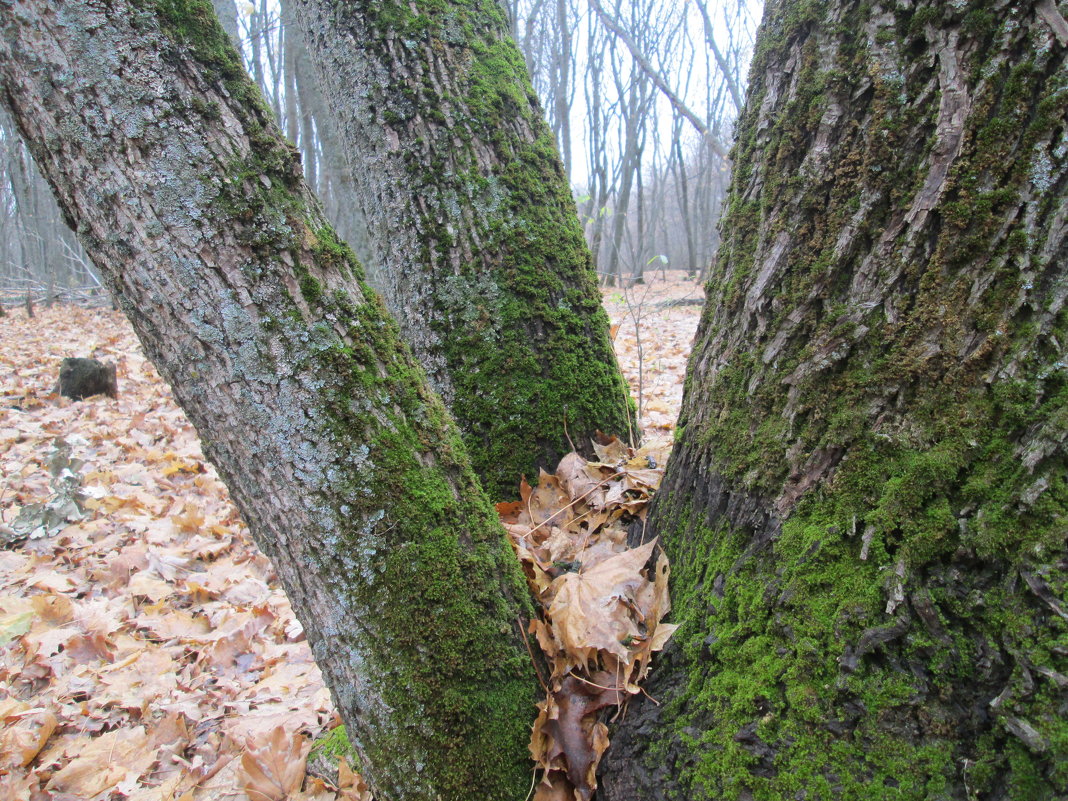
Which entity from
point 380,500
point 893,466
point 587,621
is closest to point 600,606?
point 587,621

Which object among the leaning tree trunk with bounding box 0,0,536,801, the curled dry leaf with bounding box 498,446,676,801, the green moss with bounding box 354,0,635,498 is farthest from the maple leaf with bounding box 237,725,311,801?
the green moss with bounding box 354,0,635,498

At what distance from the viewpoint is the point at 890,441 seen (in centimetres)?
112

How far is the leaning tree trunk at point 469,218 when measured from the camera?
2.08 meters

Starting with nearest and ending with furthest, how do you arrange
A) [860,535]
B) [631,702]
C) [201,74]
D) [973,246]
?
[973,246] → [860,535] → [201,74] → [631,702]

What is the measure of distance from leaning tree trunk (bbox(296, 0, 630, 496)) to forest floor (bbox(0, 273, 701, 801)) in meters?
0.58

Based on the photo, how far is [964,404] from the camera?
1.04m

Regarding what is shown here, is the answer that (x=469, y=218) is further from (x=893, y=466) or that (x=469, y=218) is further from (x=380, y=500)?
(x=893, y=466)

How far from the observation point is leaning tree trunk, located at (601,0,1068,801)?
0.94m

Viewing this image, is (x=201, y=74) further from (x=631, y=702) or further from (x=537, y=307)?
(x=631, y=702)

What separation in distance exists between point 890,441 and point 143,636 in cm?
330

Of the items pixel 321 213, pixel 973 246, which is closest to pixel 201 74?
Answer: pixel 321 213

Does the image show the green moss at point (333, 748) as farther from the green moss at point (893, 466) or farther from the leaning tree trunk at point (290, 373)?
the green moss at point (893, 466)

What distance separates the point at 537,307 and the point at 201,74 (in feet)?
3.98

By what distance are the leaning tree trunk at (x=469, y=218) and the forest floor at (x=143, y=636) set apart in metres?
0.58
